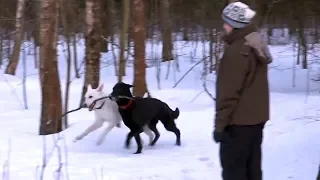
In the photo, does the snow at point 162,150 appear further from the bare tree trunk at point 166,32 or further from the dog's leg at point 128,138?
the bare tree trunk at point 166,32

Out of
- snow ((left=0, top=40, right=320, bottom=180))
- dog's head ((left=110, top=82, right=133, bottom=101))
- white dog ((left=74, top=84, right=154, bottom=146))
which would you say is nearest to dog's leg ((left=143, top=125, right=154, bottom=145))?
white dog ((left=74, top=84, right=154, bottom=146))

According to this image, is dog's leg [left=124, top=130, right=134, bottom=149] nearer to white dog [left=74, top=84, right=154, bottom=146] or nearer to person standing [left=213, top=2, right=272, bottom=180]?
white dog [left=74, top=84, right=154, bottom=146]

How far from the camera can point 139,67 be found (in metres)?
11.9

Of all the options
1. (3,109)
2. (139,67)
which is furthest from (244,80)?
(3,109)

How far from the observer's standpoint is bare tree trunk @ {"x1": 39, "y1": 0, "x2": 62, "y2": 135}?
→ 31.5 feet

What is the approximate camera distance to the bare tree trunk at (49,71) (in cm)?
960

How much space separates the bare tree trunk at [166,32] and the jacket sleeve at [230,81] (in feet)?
58.0

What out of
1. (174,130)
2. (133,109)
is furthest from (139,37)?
(133,109)

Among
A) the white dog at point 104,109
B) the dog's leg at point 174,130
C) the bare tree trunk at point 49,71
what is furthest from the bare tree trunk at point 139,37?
the dog's leg at point 174,130

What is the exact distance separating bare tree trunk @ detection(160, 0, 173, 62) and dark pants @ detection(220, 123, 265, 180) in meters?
17.4

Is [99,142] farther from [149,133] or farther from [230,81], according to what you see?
[230,81]

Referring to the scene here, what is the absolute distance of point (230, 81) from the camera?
470 cm

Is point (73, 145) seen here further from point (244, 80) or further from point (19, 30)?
point (19, 30)

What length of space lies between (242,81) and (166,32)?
58.4 feet
